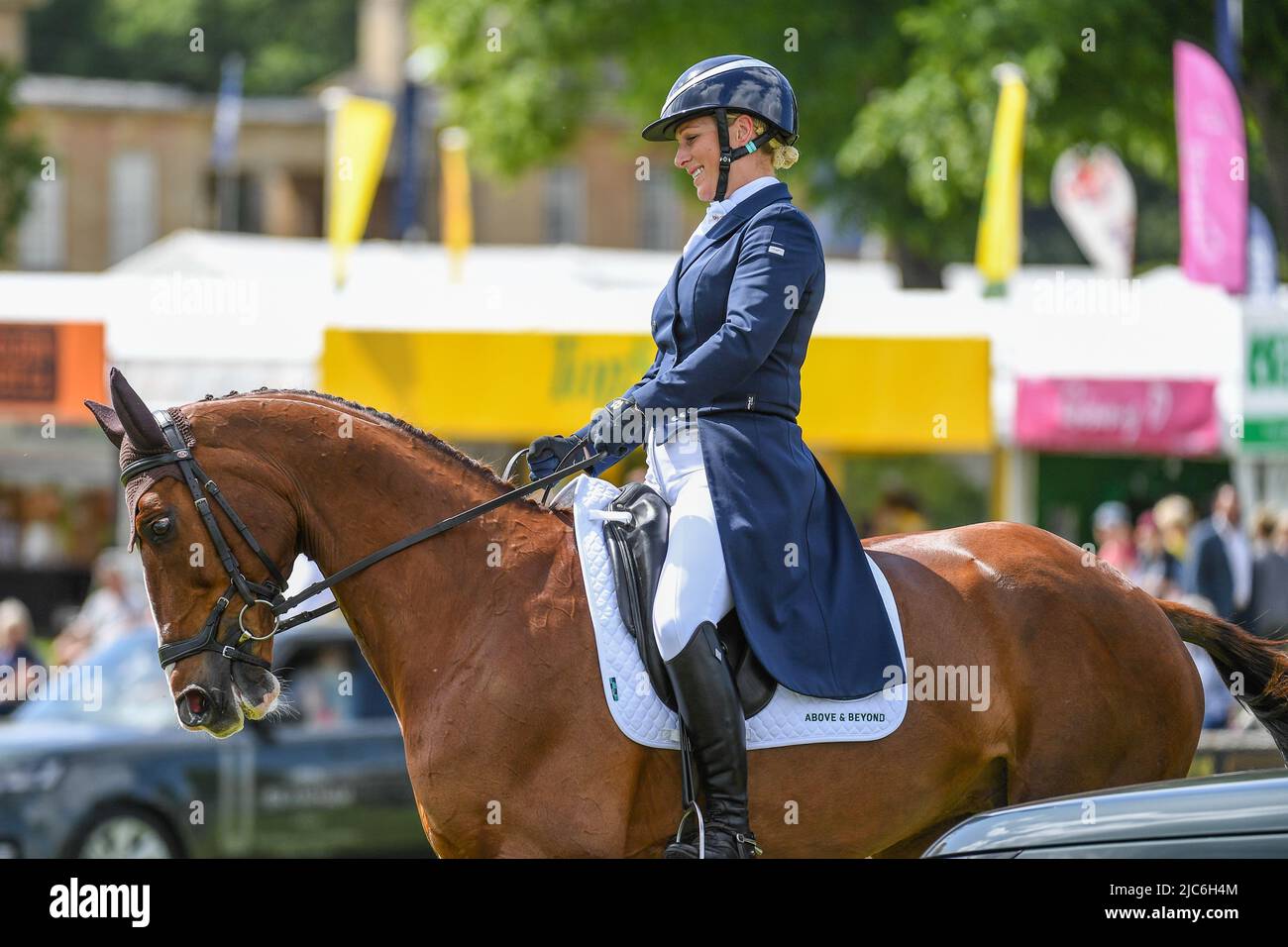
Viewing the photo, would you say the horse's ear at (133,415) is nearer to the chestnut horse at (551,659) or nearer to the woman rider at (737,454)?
the chestnut horse at (551,659)

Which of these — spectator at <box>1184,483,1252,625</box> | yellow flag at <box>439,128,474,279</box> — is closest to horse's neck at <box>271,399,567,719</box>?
spectator at <box>1184,483,1252,625</box>

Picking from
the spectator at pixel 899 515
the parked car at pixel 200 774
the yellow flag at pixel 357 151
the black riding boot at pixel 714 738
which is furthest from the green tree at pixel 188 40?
the black riding boot at pixel 714 738

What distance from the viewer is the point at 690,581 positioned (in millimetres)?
4426

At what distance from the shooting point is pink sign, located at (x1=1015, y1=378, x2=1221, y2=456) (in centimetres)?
1411

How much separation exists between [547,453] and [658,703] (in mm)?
735

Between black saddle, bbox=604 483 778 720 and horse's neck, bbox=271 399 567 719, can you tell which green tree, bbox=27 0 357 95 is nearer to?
horse's neck, bbox=271 399 567 719

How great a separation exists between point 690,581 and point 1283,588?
966cm

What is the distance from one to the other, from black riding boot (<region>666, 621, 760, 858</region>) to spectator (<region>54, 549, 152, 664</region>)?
9.64m

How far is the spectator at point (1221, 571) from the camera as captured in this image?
12.5 meters

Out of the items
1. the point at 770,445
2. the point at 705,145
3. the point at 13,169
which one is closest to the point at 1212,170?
the point at 705,145

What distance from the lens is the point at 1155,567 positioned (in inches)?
532

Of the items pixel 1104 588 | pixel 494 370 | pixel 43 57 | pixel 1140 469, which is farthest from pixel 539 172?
pixel 1104 588

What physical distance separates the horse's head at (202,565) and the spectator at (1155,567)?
9.00m

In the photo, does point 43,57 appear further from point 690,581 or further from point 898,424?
point 690,581
